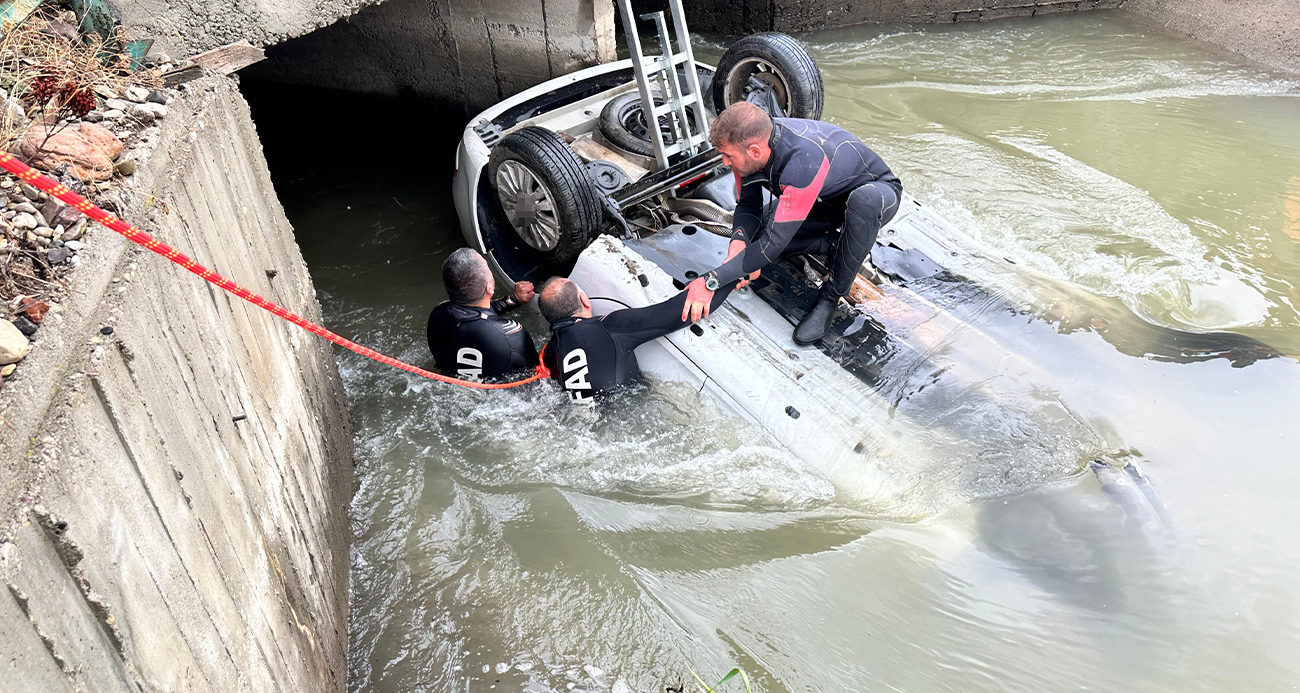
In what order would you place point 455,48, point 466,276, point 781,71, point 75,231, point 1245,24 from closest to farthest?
point 75,231, point 466,276, point 781,71, point 455,48, point 1245,24

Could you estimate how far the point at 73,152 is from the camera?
2.50m

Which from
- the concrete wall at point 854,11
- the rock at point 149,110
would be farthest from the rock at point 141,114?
the concrete wall at point 854,11

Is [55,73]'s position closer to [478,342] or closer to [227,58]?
[227,58]

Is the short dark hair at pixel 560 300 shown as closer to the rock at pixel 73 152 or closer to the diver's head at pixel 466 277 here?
the diver's head at pixel 466 277

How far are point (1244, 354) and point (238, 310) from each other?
14.3 feet

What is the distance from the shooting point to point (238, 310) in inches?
110

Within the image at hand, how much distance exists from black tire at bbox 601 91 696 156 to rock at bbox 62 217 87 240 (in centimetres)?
335

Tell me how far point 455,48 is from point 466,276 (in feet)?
15.4

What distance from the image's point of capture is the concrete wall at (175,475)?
1.50m

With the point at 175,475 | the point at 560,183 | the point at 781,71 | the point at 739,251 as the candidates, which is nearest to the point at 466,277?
the point at 560,183

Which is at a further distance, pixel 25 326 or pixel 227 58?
pixel 227 58

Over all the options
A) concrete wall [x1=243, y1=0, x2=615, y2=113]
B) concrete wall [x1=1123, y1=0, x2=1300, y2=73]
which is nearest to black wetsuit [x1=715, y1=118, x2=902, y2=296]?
concrete wall [x1=243, y1=0, x2=615, y2=113]

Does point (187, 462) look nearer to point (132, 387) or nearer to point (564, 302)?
point (132, 387)

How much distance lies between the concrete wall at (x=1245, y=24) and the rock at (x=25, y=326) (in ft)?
34.6
